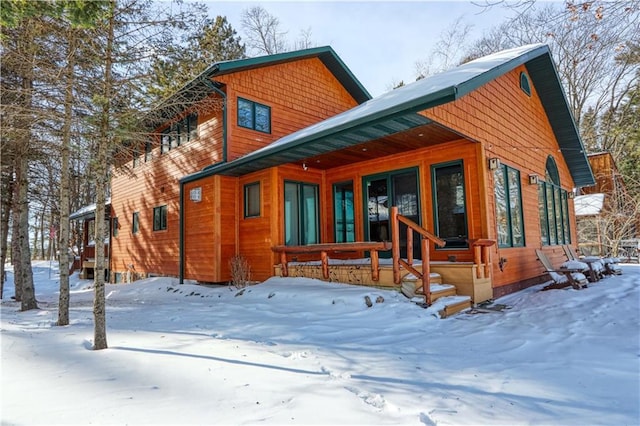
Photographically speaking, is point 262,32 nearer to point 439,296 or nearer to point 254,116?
point 254,116

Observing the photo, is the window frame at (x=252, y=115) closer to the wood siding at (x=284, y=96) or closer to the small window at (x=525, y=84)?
the wood siding at (x=284, y=96)

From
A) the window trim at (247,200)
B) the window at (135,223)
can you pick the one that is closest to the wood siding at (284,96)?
the window trim at (247,200)

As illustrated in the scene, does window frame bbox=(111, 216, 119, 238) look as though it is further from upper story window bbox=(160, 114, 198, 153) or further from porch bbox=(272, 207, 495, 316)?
porch bbox=(272, 207, 495, 316)

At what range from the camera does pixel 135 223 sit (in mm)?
13531

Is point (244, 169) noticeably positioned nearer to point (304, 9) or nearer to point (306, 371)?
point (304, 9)

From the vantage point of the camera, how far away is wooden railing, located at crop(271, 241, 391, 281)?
20.2 ft

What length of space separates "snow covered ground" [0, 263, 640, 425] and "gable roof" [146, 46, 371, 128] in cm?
347

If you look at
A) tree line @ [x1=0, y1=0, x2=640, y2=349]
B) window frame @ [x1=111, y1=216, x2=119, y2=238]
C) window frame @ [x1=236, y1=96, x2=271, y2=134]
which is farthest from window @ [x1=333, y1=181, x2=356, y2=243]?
window frame @ [x1=111, y1=216, x2=119, y2=238]

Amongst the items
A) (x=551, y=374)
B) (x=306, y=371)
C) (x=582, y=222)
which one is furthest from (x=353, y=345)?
(x=582, y=222)

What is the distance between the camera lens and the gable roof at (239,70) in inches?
273

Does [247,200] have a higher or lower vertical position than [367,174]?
lower

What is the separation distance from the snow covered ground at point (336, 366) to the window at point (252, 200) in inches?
132

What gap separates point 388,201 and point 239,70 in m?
5.30

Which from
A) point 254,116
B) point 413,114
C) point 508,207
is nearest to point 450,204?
point 508,207
